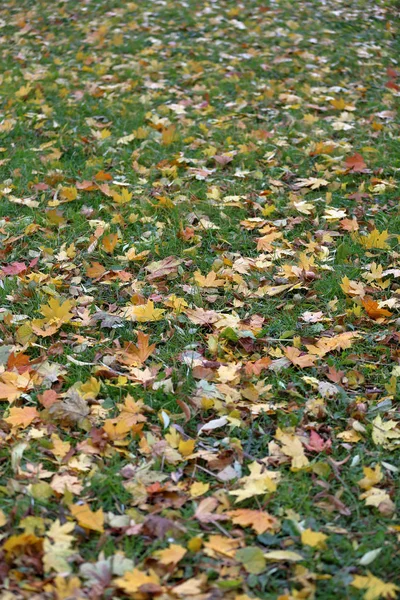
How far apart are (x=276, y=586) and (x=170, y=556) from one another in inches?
12.3

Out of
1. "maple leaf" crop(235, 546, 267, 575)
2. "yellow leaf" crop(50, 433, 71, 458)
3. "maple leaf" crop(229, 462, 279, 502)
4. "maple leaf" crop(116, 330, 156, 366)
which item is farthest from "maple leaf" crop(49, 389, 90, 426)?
"maple leaf" crop(235, 546, 267, 575)

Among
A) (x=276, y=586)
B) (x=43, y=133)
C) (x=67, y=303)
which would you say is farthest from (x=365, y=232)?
(x=43, y=133)

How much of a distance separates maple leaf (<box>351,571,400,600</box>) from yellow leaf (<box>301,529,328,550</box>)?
0.14 meters

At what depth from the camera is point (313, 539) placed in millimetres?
1945

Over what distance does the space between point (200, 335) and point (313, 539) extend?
1.13 metres

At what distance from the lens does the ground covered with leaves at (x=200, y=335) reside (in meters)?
1.95

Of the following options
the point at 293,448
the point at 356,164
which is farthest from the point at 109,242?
the point at 356,164

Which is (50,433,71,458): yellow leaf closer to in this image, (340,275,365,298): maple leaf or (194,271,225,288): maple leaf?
(194,271,225,288): maple leaf

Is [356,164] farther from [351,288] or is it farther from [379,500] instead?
[379,500]

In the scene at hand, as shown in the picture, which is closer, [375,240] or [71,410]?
[71,410]

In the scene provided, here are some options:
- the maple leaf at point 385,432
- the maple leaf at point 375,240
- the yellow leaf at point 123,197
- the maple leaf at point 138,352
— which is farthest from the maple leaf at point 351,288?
the yellow leaf at point 123,197

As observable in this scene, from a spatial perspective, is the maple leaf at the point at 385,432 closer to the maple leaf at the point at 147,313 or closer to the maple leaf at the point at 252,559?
the maple leaf at the point at 252,559

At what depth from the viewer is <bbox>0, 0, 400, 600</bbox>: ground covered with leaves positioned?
195cm

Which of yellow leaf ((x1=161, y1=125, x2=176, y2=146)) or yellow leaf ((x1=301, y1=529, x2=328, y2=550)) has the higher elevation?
yellow leaf ((x1=161, y1=125, x2=176, y2=146))
